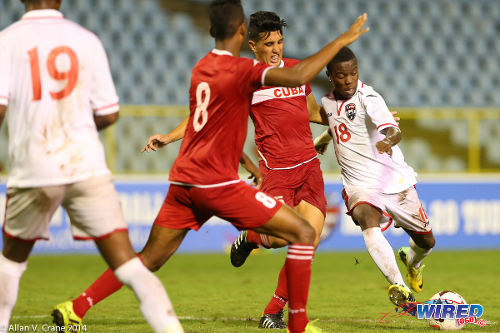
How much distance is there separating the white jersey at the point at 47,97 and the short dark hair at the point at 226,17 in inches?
38.3

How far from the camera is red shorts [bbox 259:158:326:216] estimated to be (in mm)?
6617

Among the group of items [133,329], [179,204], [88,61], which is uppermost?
[88,61]

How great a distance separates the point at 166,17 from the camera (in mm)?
16516

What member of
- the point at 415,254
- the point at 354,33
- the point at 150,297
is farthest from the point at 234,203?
the point at 415,254

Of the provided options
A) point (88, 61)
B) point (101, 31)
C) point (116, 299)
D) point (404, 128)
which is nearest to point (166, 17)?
point (101, 31)

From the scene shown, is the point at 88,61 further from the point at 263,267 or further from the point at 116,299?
the point at 263,267

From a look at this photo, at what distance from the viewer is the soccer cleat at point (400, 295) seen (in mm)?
6082

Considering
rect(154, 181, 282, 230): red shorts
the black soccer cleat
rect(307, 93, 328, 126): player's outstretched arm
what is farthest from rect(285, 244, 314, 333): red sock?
rect(307, 93, 328, 126): player's outstretched arm

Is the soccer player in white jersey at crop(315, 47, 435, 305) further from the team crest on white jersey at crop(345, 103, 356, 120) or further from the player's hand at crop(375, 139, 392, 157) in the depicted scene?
the player's hand at crop(375, 139, 392, 157)

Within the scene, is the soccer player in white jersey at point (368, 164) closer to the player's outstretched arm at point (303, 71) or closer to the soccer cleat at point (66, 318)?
the player's outstretched arm at point (303, 71)

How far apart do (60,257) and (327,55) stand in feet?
28.6

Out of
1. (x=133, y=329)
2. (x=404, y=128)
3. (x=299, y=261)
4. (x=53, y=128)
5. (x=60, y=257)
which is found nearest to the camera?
(x=53, y=128)

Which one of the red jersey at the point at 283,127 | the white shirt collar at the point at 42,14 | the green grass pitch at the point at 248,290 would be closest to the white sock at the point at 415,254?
the green grass pitch at the point at 248,290

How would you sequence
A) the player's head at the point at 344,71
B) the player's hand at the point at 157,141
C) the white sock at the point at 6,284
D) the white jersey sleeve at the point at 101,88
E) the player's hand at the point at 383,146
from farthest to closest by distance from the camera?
the player's head at the point at 344,71
the player's hand at the point at 383,146
the player's hand at the point at 157,141
the white sock at the point at 6,284
the white jersey sleeve at the point at 101,88
